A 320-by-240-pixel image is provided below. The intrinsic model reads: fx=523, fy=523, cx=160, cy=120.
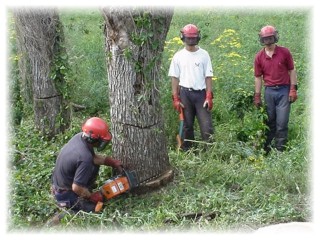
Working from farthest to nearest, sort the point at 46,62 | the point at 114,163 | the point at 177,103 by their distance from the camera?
the point at 46,62 → the point at 177,103 → the point at 114,163

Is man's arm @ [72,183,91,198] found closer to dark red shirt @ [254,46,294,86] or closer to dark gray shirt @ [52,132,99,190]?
dark gray shirt @ [52,132,99,190]

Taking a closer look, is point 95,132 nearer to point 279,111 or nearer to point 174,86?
point 174,86

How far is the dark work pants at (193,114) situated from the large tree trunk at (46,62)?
5.82 feet

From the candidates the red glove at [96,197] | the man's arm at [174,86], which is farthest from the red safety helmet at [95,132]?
the man's arm at [174,86]

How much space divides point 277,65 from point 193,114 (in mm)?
1252

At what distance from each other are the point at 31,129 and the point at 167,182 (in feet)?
9.17

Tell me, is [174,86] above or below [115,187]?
above

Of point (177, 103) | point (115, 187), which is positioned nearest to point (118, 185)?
point (115, 187)

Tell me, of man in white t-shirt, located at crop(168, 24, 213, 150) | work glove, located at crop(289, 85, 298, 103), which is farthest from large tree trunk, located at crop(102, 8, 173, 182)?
work glove, located at crop(289, 85, 298, 103)

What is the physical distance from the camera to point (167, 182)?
568 cm

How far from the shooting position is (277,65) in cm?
671

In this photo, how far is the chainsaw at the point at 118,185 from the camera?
210 inches
